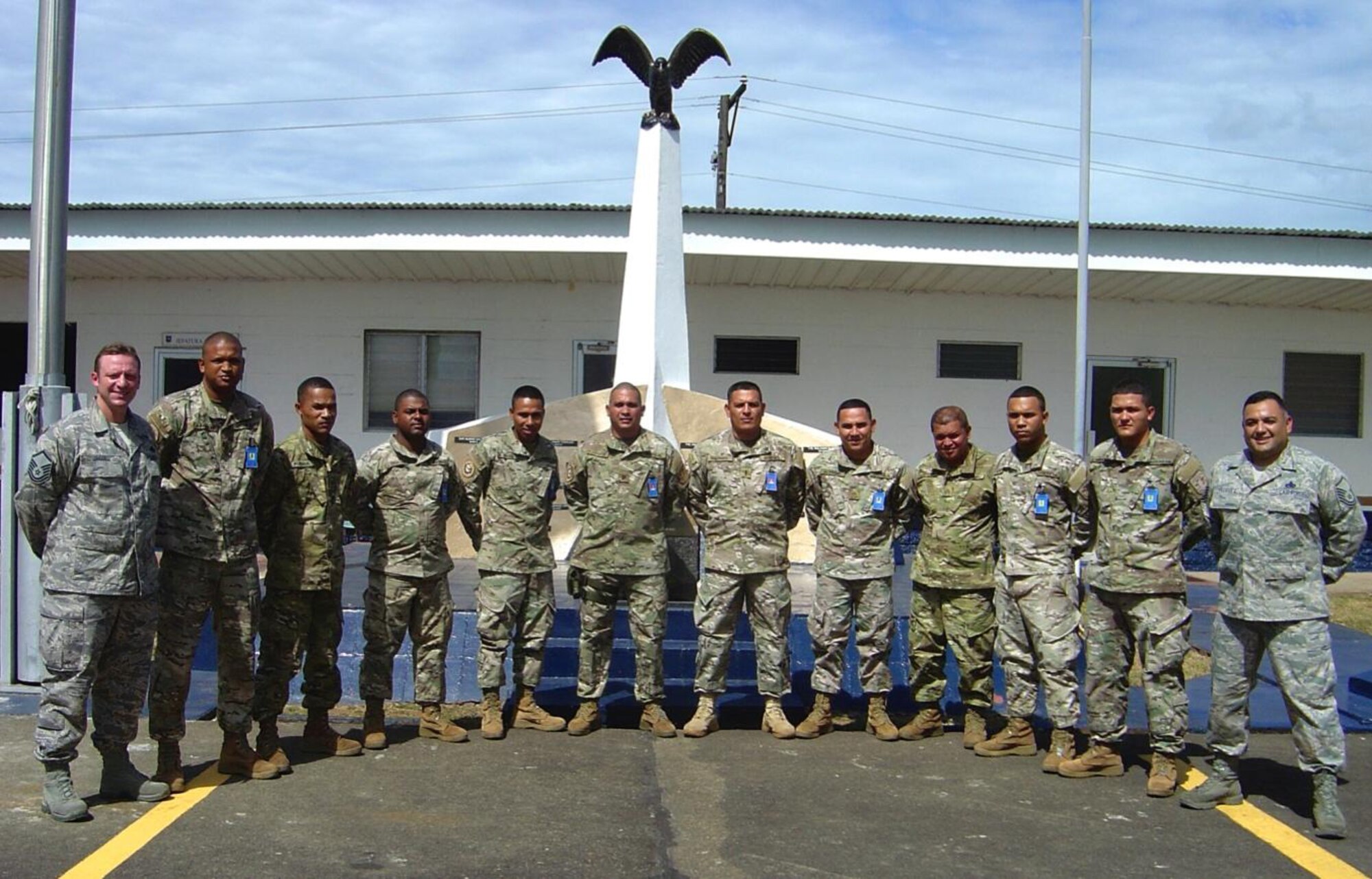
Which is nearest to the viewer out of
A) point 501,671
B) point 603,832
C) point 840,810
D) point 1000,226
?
point 603,832

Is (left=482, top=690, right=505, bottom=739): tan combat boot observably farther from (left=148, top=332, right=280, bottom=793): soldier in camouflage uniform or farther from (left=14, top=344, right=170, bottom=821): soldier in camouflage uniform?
(left=14, top=344, right=170, bottom=821): soldier in camouflage uniform

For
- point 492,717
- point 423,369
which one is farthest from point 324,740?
point 423,369

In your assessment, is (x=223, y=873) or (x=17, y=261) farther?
(x=17, y=261)

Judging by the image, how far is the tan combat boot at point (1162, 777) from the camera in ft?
17.5

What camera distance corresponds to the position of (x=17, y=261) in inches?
498

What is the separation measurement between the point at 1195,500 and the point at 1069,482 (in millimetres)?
545

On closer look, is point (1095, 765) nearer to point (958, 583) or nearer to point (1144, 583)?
point (1144, 583)

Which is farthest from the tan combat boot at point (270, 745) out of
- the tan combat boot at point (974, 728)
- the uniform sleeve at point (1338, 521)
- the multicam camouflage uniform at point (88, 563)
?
the uniform sleeve at point (1338, 521)

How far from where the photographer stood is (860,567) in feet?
20.3

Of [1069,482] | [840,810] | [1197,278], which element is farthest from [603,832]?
[1197,278]

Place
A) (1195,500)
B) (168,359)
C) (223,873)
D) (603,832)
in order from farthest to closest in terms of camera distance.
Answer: (168,359), (1195,500), (603,832), (223,873)

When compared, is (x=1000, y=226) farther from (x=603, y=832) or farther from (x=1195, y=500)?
(x=603, y=832)

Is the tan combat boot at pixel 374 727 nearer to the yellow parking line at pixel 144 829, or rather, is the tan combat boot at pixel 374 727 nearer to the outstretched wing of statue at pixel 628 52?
the yellow parking line at pixel 144 829

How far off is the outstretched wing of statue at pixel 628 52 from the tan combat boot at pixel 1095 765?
553 cm
